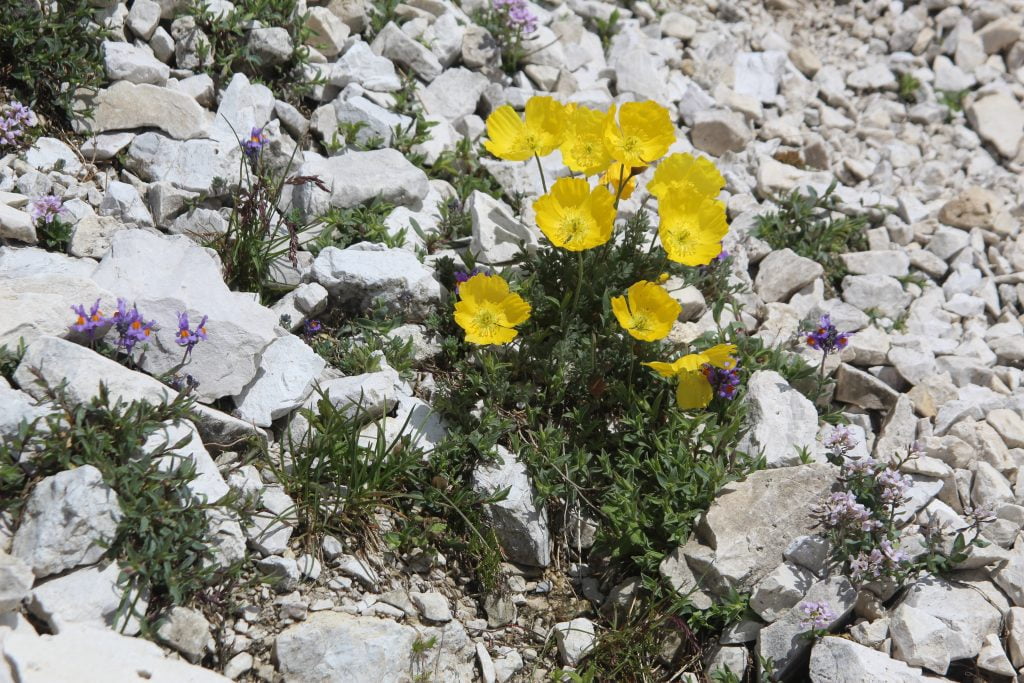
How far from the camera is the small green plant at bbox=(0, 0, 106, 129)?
14.7 feet

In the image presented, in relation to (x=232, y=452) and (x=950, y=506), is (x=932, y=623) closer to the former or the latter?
(x=950, y=506)

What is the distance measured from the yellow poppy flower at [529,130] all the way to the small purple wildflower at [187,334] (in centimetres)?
169

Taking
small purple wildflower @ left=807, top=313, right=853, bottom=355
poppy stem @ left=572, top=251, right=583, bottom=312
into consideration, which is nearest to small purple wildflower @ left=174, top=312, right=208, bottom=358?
poppy stem @ left=572, top=251, right=583, bottom=312

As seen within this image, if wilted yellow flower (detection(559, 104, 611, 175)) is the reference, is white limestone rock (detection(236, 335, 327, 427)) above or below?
below

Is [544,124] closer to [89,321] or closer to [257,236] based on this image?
[257,236]

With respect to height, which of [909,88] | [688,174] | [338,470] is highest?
[688,174]

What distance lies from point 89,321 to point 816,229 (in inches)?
165

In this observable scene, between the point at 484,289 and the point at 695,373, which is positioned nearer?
the point at 484,289

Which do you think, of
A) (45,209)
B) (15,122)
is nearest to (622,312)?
(45,209)

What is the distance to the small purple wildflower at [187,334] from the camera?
11.7 ft

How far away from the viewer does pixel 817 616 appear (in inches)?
139

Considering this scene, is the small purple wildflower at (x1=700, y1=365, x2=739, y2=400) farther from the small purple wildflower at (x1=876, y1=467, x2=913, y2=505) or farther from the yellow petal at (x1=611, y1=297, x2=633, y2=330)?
the small purple wildflower at (x1=876, y1=467, x2=913, y2=505)

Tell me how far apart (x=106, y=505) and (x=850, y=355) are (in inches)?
149

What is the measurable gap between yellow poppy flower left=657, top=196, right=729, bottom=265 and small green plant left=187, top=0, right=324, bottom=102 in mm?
2447
